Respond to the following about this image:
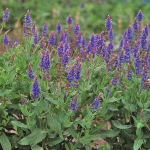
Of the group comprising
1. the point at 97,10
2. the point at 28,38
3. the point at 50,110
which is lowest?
the point at 50,110

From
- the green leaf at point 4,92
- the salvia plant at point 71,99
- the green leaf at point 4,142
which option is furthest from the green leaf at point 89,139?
the green leaf at point 4,92

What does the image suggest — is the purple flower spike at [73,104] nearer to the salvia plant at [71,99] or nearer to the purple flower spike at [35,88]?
the salvia plant at [71,99]

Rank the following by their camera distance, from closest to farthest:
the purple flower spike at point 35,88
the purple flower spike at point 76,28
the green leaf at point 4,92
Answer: the purple flower spike at point 35,88 → the green leaf at point 4,92 → the purple flower spike at point 76,28

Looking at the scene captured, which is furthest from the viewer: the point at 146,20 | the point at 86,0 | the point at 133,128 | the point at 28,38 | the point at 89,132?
the point at 86,0

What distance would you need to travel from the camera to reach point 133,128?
150 inches

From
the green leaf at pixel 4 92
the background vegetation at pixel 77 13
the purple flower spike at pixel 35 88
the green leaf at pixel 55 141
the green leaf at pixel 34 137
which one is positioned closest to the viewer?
the purple flower spike at pixel 35 88

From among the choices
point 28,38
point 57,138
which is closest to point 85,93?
point 57,138

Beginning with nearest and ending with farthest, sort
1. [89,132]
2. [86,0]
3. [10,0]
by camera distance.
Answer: [89,132] < [10,0] < [86,0]

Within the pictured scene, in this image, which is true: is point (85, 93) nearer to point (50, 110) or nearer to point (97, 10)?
point (50, 110)

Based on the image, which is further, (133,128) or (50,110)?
(133,128)

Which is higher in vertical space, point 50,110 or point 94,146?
point 50,110

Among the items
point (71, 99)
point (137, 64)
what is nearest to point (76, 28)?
point (137, 64)

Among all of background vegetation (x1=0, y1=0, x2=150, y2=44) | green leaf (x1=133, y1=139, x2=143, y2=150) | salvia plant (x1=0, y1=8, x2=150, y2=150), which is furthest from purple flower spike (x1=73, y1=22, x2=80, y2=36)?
background vegetation (x1=0, y1=0, x2=150, y2=44)

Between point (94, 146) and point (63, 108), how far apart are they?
133cm
